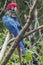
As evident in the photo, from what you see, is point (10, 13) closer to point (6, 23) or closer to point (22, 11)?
point (6, 23)

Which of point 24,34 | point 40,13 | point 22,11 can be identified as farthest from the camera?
point 40,13

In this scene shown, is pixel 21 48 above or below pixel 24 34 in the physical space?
below

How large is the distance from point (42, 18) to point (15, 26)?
2503mm

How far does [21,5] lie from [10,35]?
2.76m

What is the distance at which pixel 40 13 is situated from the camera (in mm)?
4074

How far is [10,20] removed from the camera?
1.53 meters

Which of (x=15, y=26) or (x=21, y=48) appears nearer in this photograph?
(x=21, y=48)

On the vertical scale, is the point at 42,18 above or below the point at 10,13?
below

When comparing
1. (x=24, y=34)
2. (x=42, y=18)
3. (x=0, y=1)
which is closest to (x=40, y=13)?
(x=42, y=18)

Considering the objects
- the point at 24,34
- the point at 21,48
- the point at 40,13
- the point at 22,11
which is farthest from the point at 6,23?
the point at 40,13

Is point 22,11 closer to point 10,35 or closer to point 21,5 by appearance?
point 21,5

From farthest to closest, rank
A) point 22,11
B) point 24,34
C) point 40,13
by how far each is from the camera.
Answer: point 40,13
point 22,11
point 24,34

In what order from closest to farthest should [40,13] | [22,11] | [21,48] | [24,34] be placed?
[24,34] < [21,48] < [22,11] < [40,13]

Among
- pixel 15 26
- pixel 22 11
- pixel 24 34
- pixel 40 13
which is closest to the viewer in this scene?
pixel 24 34
